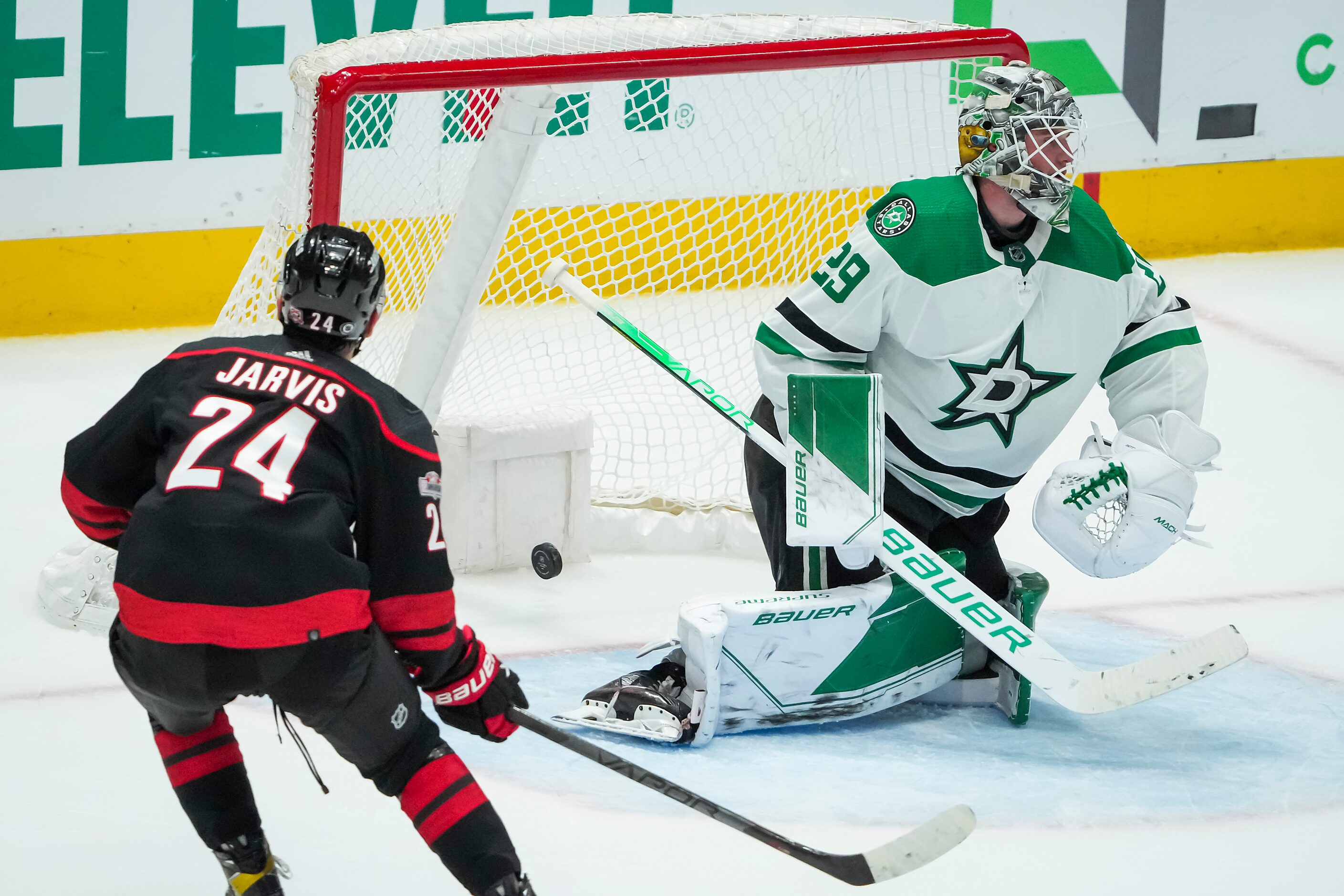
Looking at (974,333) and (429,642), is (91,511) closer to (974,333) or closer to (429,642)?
(429,642)

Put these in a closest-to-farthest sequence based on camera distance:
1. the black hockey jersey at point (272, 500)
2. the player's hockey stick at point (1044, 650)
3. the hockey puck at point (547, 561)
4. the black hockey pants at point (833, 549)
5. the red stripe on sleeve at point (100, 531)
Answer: the black hockey jersey at point (272, 500) < the red stripe on sleeve at point (100, 531) < the player's hockey stick at point (1044, 650) < the black hockey pants at point (833, 549) < the hockey puck at point (547, 561)

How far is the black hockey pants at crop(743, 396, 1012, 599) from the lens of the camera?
2957mm

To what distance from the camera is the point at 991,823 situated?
8.57ft

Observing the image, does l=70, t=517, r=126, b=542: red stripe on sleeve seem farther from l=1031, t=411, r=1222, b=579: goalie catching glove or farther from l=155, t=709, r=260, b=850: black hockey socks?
l=1031, t=411, r=1222, b=579: goalie catching glove

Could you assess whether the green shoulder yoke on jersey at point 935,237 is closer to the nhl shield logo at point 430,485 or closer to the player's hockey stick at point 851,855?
the player's hockey stick at point 851,855

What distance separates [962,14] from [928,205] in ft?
11.3

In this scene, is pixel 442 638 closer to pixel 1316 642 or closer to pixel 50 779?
pixel 50 779

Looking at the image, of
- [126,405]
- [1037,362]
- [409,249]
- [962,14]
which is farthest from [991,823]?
[962,14]

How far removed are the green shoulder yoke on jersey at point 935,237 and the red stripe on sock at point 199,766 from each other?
4.30ft

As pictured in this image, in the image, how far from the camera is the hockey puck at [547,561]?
3.55 m

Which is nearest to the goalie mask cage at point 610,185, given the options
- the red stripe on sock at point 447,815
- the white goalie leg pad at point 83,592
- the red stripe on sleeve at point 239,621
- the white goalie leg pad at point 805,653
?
the white goalie leg pad at point 83,592

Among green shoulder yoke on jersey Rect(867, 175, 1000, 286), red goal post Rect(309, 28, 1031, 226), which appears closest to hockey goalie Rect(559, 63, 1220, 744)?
green shoulder yoke on jersey Rect(867, 175, 1000, 286)

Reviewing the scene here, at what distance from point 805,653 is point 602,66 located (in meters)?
1.12

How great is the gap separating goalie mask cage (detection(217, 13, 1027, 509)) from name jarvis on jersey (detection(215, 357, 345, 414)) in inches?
41.5
